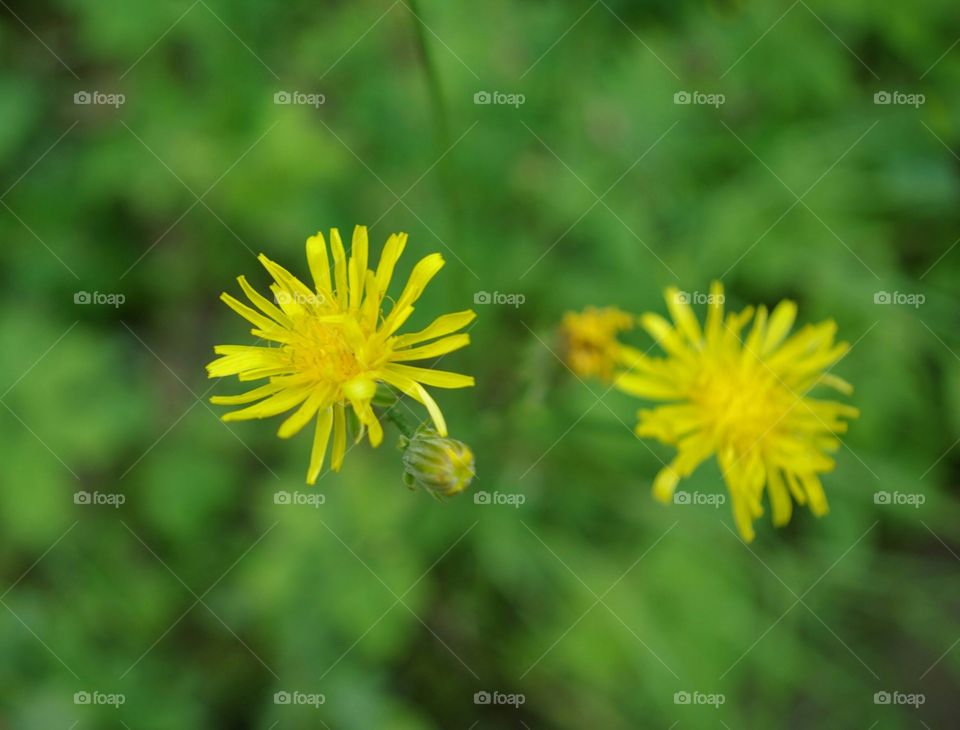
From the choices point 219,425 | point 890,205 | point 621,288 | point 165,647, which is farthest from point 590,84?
point 165,647

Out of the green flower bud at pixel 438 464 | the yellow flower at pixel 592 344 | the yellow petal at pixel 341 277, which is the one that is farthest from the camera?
the yellow flower at pixel 592 344

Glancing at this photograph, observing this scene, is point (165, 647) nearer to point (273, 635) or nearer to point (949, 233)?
point (273, 635)

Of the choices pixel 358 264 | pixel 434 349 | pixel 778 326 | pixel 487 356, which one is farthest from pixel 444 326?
pixel 487 356

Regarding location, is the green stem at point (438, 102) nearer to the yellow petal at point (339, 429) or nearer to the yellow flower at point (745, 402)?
the yellow flower at point (745, 402)

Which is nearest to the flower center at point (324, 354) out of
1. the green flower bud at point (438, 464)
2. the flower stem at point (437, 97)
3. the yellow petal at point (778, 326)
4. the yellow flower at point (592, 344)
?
the green flower bud at point (438, 464)

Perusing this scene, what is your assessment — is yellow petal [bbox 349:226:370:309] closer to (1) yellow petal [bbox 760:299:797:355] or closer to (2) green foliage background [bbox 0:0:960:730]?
(2) green foliage background [bbox 0:0:960:730]
